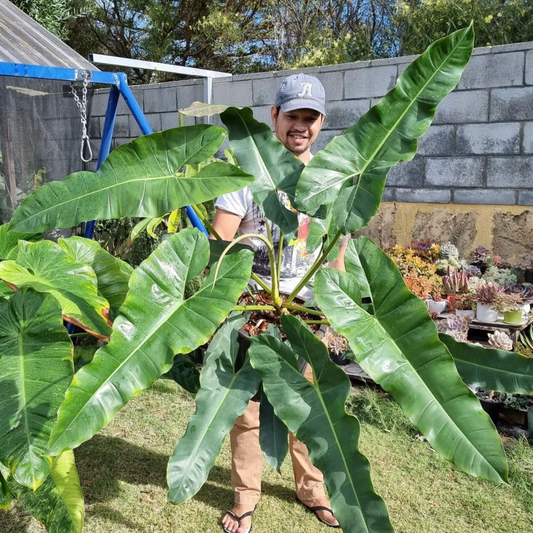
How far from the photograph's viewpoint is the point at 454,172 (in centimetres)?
447

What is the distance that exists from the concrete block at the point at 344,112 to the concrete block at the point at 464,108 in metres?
0.58

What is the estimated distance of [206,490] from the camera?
9.06 ft

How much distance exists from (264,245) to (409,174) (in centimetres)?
270

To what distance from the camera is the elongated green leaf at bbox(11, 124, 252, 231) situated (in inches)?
55.8

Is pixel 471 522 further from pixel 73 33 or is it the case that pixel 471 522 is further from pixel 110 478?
pixel 73 33

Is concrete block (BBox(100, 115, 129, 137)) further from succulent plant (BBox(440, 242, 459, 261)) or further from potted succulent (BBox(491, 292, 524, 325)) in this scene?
potted succulent (BBox(491, 292, 524, 325))

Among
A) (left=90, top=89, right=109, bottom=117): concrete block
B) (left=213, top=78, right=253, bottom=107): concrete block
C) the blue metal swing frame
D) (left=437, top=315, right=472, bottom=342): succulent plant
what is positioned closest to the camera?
the blue metal swing frame

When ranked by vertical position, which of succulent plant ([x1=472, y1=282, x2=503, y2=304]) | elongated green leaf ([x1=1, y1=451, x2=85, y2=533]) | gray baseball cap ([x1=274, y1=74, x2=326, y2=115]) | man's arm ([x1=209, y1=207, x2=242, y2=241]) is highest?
gray baseball cap ([x1=274, y1=74, x2=326, y2=115])

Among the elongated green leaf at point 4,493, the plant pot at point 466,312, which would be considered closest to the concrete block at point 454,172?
the plant pot at point 466,312

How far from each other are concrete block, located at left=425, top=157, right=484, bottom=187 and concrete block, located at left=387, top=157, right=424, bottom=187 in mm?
51

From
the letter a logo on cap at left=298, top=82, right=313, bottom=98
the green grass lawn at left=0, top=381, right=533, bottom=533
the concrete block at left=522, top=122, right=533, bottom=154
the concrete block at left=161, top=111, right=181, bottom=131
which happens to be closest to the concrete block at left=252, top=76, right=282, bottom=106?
the concrete block at left=161, top=111, right=181, bottom=131

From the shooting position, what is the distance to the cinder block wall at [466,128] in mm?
4148

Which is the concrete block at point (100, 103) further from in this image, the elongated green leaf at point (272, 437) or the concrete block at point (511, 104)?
the elongated green leaf at point (272, 437)

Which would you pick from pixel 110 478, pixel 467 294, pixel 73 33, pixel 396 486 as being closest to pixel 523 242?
pixel 467 294
